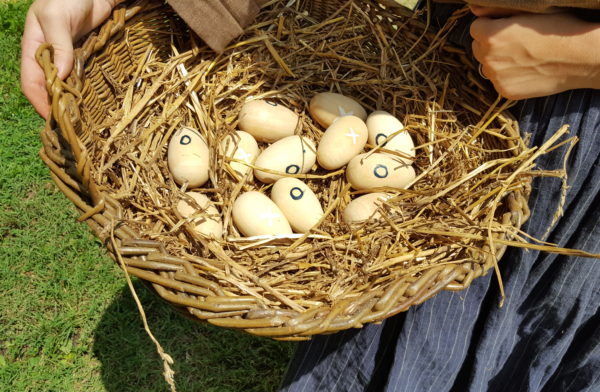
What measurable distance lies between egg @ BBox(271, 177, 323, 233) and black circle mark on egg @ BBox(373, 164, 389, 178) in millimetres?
186

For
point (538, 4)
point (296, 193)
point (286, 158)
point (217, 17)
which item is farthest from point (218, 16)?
point (538, 4)

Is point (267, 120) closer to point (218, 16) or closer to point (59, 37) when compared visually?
point (218, 16)

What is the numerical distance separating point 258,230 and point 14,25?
92.5 inches

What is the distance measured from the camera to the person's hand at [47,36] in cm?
122

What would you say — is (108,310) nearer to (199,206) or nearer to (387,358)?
(199,206)

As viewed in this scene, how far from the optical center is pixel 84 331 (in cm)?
199

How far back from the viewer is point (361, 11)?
1643mm

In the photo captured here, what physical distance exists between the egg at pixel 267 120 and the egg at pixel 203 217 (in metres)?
0.31

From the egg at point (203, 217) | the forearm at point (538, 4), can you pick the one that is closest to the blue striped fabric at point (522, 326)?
the forearm at point (538, 4)

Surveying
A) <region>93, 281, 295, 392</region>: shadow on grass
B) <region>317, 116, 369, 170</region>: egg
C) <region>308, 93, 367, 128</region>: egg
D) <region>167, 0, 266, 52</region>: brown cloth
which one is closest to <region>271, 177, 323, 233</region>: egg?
<region>317, 116, 369, 170</region>: egg

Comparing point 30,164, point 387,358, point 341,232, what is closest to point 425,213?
point 341,232

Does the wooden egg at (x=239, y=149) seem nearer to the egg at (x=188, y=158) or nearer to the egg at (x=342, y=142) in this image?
the egg at (x=188, y=158)

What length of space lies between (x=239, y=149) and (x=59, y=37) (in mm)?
574

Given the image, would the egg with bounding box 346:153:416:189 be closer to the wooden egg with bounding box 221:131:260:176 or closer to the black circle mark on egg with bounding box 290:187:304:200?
the black circle mark on egg with bounding box 290:187:304:200
